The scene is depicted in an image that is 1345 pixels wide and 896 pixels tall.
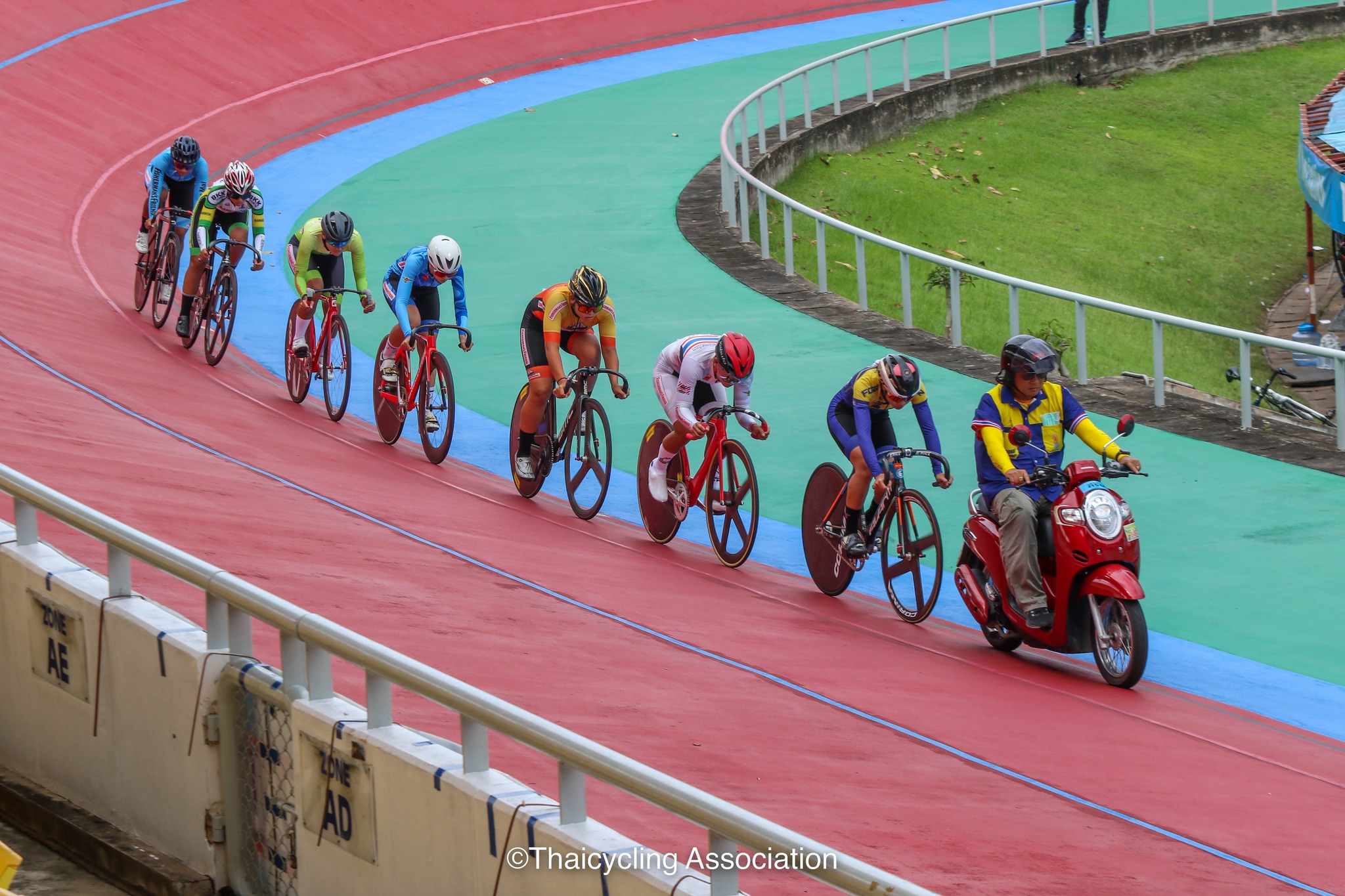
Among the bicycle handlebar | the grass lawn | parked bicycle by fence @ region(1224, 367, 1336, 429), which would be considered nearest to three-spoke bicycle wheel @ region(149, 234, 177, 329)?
the bicycle handlebar

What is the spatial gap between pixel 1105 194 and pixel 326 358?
17074mm

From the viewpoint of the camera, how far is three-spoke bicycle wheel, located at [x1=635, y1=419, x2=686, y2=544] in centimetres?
1040

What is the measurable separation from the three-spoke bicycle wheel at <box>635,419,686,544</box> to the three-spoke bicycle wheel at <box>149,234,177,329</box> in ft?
21.5

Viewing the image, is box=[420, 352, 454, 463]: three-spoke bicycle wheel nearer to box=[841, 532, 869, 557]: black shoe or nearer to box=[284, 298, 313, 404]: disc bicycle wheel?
box=[284, 298, 313, 404]: disc bicycle wheel

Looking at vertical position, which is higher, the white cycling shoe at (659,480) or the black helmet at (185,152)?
the black helmet at (185,152)

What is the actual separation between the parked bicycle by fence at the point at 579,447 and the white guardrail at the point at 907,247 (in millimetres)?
4277

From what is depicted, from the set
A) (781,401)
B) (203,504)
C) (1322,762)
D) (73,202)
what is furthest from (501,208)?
(1322,762)

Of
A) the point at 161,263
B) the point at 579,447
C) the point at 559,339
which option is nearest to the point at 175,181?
the point at 161,263

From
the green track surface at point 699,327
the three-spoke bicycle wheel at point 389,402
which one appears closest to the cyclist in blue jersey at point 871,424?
the green track surface at point 699,327

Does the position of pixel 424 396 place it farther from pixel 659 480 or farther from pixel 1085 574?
pixel 1085 574

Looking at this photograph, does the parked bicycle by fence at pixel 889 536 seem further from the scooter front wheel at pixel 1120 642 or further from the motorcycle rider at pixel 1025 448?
the scooter front wheel at pixel 1120 642

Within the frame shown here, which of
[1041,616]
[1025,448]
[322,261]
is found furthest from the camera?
[322,261]

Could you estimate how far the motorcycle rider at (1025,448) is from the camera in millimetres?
8086

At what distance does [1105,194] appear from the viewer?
2634cm
